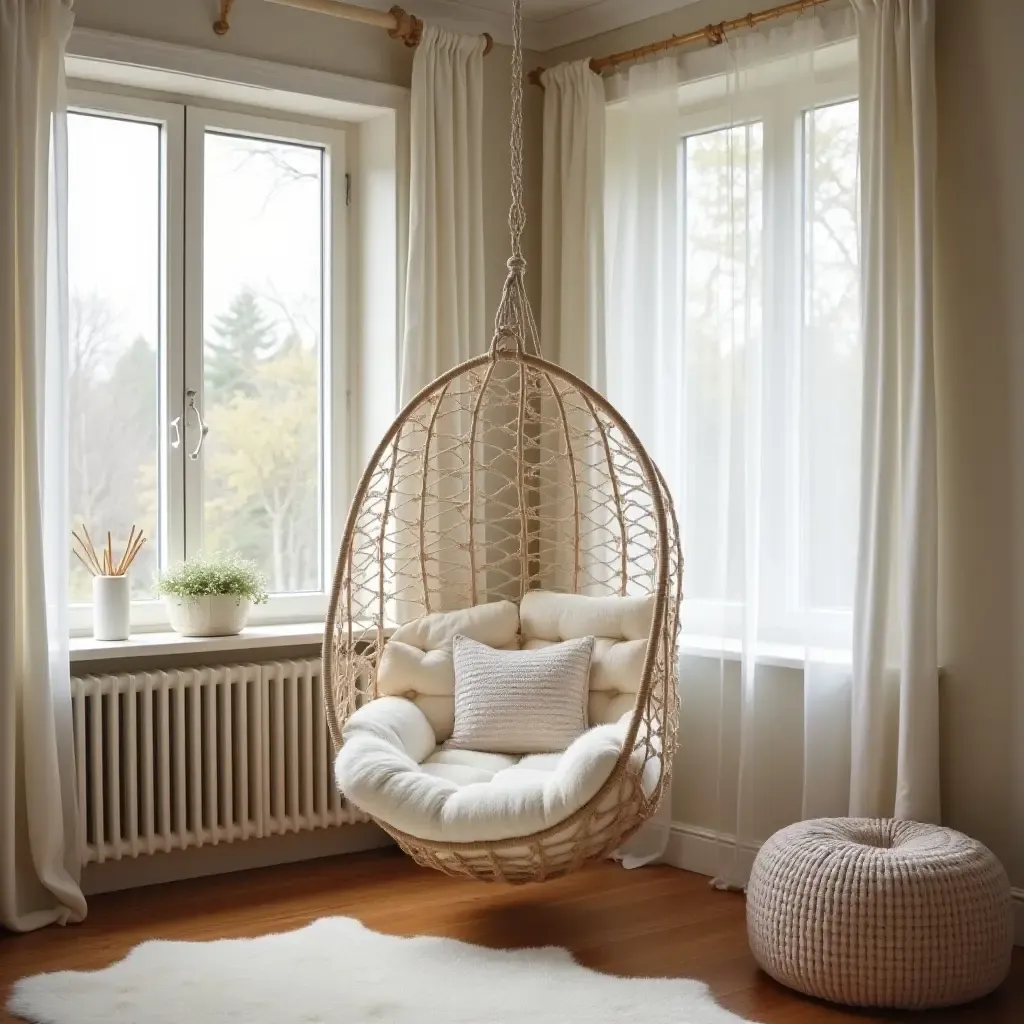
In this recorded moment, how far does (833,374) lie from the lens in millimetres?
3818

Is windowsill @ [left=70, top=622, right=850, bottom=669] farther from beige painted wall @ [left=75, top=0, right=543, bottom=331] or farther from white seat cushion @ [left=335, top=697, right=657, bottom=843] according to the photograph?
beige painted wall @ [left=75, top=0, right=543, bottom=331]

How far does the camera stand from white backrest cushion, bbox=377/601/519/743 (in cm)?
390

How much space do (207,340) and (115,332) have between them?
11.6 inches

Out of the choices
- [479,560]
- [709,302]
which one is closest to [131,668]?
[479,560]

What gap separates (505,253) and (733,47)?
3.46 feet

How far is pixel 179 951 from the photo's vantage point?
336cm

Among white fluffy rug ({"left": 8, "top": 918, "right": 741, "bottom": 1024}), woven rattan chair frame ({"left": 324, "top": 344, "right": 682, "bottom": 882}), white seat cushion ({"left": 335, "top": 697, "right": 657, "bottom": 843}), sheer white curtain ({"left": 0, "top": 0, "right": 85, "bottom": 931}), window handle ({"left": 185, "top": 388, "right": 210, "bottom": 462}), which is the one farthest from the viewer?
window handle ({"left": 185, "top": 388, "right": 210, "bottom": 462})

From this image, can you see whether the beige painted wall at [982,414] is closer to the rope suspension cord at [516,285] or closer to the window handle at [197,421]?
the rope suspension cord at [516,285]

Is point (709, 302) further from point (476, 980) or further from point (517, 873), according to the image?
point (476, 980)

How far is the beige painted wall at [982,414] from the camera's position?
3.41 metres

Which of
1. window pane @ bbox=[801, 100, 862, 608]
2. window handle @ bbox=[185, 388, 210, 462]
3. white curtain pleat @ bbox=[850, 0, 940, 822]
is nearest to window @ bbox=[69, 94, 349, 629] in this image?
window handle @ bbox=[185, 388, 210, 462]

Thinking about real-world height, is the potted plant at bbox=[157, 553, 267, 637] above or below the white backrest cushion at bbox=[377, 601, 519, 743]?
above

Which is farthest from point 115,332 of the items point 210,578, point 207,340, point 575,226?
point 575,226

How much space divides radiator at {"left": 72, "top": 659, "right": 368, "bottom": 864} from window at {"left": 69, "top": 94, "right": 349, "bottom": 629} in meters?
0.31
